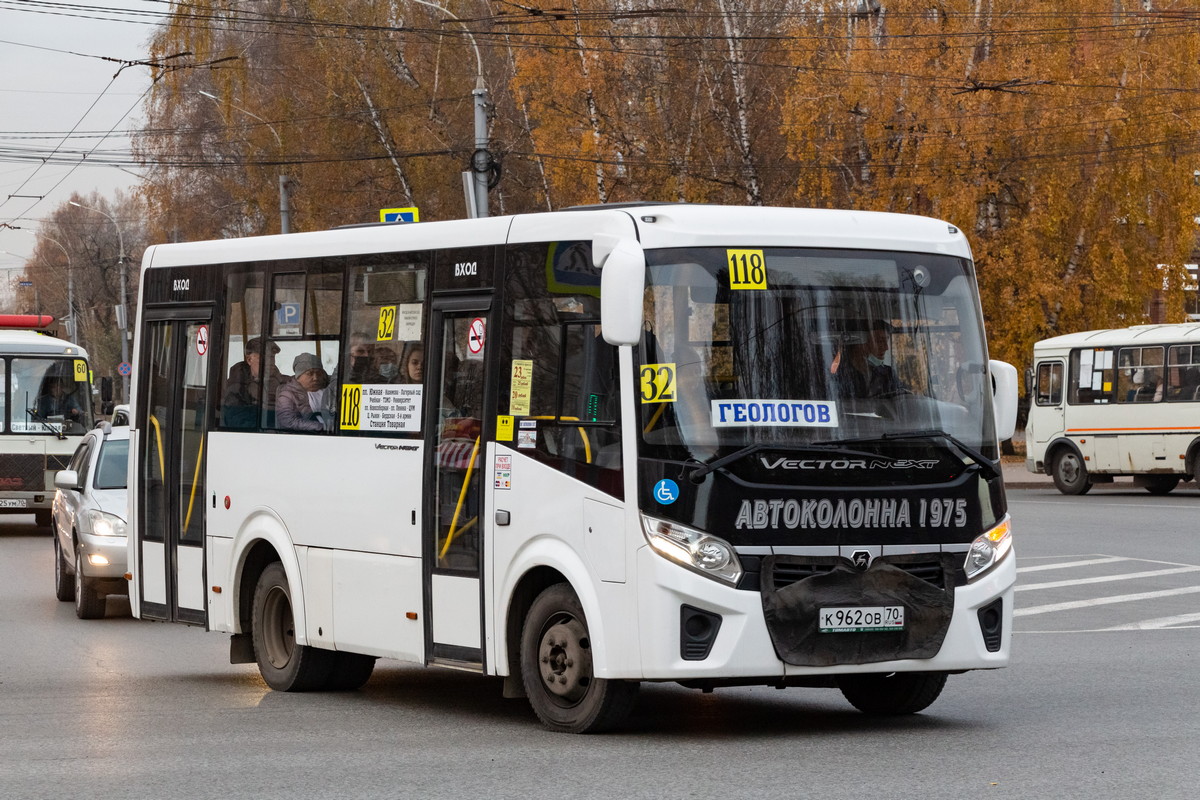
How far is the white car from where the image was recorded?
16.8 m

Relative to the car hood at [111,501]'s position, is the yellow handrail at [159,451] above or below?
above

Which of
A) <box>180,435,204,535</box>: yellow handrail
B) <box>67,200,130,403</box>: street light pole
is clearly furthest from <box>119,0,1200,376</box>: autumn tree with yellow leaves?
<box>180,435,204,535</box>: yellow handrail

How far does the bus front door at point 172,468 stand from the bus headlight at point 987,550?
5.16 meters

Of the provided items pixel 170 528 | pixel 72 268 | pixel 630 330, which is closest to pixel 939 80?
pixel 170 528

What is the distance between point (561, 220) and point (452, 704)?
2967mm

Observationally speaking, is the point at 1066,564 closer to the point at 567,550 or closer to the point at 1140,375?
the point at 567,550

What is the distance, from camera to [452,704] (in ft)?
35.7

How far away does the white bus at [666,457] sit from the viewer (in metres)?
8.86

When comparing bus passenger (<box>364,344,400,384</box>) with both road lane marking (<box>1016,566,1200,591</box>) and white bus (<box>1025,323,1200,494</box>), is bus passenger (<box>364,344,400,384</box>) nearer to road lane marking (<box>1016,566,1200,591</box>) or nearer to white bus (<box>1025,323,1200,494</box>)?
road lane marking (<box>1016,566,1200,591</box>)

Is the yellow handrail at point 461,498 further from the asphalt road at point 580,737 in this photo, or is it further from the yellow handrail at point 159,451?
the yellow handrail at point 159,451

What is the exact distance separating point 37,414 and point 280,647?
19.2m

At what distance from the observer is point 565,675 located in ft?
30.5

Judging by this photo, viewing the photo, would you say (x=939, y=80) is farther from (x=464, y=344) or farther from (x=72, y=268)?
(x=72, y=268)

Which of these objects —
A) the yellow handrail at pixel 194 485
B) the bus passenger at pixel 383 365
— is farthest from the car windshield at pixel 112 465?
the bus passenger at pixel 383 365
